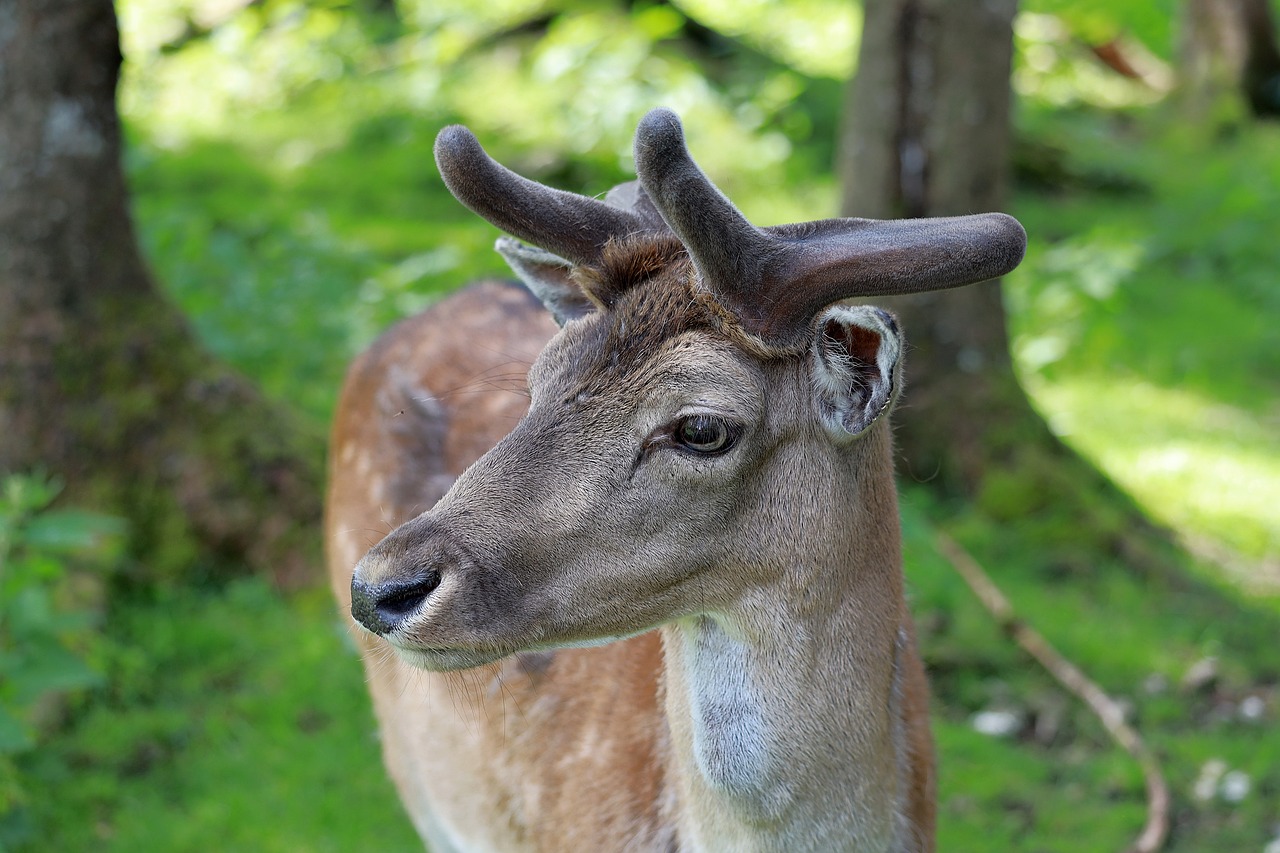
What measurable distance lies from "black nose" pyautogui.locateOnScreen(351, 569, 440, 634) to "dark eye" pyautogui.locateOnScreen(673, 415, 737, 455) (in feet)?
1.63

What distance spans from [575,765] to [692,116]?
7.82m

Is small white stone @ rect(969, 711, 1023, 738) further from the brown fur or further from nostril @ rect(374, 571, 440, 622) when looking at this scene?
nostril @ rect(374, 571, 440, 622)

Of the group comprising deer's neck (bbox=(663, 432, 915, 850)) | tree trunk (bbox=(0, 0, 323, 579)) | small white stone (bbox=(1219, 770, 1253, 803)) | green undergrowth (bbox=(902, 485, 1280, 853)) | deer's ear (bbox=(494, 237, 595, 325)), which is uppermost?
deer's ear (bbox=(494, 237, 595, 325))

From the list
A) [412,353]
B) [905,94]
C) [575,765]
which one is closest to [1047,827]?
[575,765]

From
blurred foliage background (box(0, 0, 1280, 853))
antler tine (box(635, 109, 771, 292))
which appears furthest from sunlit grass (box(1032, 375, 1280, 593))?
antler tine (box(635, 109, 771, 292))

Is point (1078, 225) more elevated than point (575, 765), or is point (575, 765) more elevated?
point (575, 765)

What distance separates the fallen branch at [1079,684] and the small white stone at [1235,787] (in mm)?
186

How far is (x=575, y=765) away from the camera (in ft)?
10.2

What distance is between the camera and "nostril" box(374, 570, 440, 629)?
2215 millimetres

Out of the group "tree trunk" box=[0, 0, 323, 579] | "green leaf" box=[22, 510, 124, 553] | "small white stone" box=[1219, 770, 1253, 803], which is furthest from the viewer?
"tree trunk" box=[0, 0, 323, 579]

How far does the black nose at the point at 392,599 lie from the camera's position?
2215mm

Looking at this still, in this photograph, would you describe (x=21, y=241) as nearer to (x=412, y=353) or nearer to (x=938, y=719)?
(x=412, y=353)

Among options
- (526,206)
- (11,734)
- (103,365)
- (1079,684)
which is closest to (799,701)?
(526,206)

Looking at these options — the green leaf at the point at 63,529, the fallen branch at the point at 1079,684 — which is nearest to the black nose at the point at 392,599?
the green leaf at the point at 63,529
